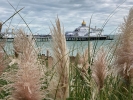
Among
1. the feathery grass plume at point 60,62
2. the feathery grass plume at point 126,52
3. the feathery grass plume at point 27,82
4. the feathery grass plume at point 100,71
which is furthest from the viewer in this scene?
the feathery grass plume at point 126,52

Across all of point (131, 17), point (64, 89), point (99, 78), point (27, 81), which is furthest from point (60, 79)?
point (131, 17)

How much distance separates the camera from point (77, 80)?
99.5 inches

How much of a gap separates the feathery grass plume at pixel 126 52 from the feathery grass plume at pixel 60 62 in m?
0.59

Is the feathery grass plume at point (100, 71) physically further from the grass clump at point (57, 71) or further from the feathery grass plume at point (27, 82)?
the feathery grass plume at point (27, 82)

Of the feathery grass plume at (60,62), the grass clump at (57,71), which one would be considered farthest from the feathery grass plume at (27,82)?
the feathery grass plume at (60,62)

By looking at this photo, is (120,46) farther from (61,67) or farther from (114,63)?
(61,67)

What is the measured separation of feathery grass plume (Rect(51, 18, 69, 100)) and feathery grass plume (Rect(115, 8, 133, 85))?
59 cm

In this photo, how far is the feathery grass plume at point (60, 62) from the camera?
158 centimetres

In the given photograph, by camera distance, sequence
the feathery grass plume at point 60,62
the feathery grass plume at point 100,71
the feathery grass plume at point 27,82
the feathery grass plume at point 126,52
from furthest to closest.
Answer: the feathery grass plume at point 126,52, the feathery grass plume at point 100,71, the feathery grass plume at point 60,62, the feathery grass plume at point 27,82

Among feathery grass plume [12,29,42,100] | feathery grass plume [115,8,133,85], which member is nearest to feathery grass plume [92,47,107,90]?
feathery grass plume [115,8,133,85]

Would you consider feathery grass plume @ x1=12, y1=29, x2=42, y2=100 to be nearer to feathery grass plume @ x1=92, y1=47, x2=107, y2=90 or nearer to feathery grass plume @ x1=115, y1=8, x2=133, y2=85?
feathery grass plume @ x1=92, y1=47, x2=107, y2=90

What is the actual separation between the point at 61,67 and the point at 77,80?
968 mm

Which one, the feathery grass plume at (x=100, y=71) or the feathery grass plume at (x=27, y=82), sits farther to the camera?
the feathery grass plume at (x=100, y=71)

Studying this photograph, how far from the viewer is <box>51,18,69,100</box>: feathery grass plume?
5.19 feet
